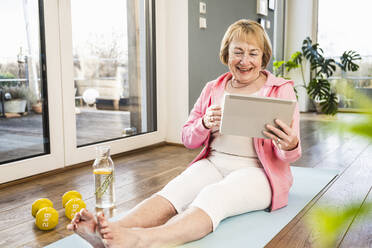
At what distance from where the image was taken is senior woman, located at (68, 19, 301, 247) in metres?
1.39

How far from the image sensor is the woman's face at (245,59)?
1649 millimetres

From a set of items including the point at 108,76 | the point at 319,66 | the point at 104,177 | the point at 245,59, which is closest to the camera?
the point at 245,59

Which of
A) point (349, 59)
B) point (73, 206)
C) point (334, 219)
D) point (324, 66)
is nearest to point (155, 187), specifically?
point (73, 206)

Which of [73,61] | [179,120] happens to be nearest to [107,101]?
[73,61]

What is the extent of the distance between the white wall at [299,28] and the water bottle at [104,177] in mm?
5041

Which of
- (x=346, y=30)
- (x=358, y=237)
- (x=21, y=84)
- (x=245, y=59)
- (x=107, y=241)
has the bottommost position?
(x=358, y=237)

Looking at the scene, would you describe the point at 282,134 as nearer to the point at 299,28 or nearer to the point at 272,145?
the point at 272,145

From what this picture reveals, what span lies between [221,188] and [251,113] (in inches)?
12.0

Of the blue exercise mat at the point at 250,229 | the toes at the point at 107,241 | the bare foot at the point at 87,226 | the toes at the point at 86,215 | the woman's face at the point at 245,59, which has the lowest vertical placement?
the blue exercise mat at the point at 250,229

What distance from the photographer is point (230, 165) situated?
5.55ft

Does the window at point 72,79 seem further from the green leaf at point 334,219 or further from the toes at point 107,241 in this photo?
the green leaf at point 334,219

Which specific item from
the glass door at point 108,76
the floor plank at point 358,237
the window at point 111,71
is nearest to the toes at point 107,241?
the floor plank at point 358,237

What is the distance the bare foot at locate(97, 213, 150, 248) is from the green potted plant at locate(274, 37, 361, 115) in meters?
4.50

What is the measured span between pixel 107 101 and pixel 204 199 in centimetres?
176
